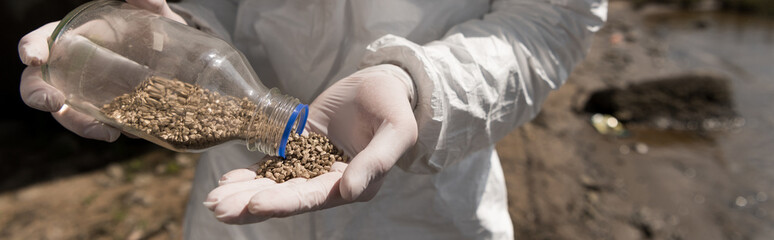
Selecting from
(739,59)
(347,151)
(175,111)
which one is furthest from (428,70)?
(739,59)

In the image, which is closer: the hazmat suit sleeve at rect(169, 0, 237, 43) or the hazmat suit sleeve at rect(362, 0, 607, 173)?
the hazmat suit sleeve at rect(362, 0, 607, 173)

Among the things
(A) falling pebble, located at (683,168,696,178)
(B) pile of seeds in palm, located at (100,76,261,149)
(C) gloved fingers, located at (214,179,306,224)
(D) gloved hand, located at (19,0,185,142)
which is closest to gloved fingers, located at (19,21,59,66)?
(D) gloved hand, located at (19,0,185,142)

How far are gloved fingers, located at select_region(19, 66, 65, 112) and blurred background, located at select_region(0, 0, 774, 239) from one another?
2.17 meters

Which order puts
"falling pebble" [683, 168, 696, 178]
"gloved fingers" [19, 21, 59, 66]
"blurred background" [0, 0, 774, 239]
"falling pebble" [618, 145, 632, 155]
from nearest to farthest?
"gloved fingers" [19, 21, 59, 66]
"blurred background" [0, 0, 774, 239]
"falling pebble" [683, 168, 696, 178]
"falling pebble" [618, 145, 632, 155]

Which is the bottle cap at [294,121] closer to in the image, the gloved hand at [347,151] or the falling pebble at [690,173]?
the gloved hand at [347,151]

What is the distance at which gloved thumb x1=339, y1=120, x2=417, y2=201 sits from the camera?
924 mm

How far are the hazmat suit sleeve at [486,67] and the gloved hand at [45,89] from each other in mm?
562

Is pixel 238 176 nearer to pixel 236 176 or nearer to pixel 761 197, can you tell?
pixel 236 176

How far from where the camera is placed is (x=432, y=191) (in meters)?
1.36

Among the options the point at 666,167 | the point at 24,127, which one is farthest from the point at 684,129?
the point at 24,127

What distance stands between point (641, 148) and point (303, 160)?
11.5ft

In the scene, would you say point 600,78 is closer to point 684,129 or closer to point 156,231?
point 684,129

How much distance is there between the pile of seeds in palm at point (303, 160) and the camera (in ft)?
3.65

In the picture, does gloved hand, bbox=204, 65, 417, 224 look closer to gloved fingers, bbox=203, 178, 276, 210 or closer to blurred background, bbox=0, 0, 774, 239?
gloved fingers, bbox=203, 178, 276, 210
